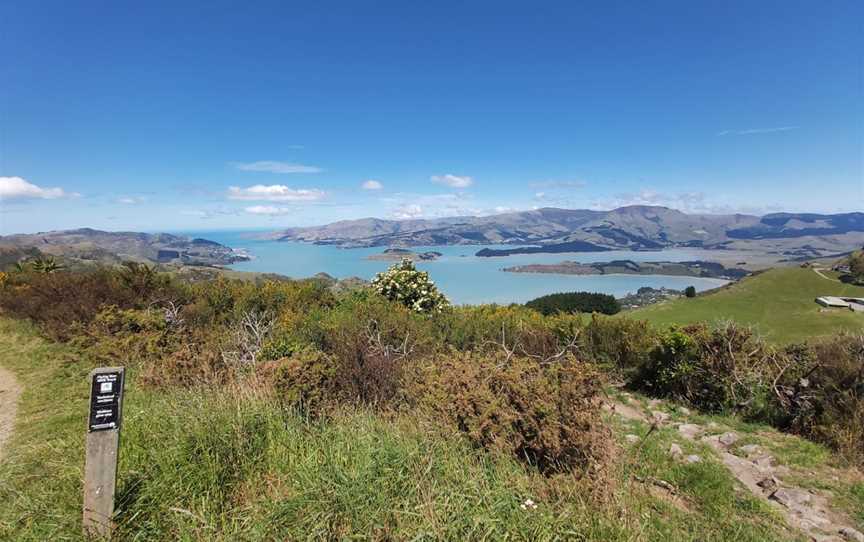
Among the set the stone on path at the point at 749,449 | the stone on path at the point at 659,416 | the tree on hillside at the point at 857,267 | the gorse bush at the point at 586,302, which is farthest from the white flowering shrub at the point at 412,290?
the tree on hillside at the point at 857,267

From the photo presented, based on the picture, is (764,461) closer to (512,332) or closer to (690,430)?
(690,430)

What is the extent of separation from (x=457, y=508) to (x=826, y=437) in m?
5.61

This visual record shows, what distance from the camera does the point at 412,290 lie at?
1087 cm

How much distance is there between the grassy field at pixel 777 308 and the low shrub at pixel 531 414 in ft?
28.3

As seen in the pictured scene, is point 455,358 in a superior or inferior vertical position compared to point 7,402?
superior

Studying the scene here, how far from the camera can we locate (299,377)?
14.5ft

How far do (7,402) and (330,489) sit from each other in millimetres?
6039

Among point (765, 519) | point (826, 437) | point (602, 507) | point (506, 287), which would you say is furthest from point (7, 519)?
point (506, 287)

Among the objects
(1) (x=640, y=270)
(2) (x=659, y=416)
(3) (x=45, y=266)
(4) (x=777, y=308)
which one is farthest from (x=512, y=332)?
(1) (x=640, y=270)

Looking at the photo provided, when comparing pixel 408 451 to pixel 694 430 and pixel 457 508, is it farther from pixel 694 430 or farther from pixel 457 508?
pixel 694 430

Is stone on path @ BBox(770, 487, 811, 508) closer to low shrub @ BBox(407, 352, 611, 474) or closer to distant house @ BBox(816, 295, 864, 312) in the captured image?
low shrub @ BBox(407, 352, 611, 474)

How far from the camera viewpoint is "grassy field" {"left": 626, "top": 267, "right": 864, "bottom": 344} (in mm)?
18797

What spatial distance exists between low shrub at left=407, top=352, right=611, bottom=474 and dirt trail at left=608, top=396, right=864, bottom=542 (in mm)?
963

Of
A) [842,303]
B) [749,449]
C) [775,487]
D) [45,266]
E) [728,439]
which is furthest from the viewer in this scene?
[842,303]
